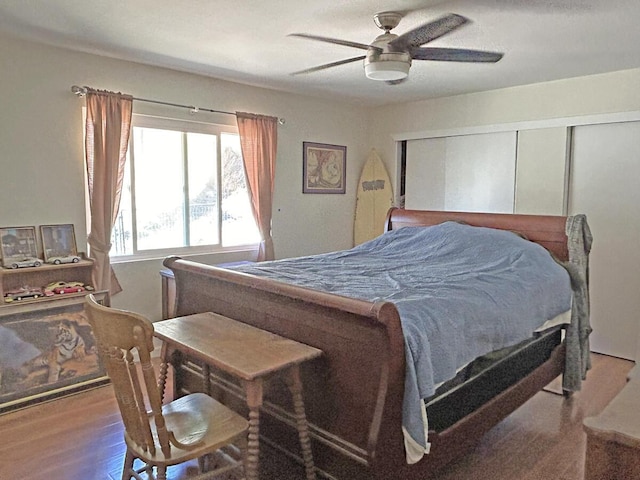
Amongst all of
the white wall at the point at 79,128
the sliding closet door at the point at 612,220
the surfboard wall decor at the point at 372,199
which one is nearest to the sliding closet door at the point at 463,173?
the surfboard wall decor at the point at 372,199

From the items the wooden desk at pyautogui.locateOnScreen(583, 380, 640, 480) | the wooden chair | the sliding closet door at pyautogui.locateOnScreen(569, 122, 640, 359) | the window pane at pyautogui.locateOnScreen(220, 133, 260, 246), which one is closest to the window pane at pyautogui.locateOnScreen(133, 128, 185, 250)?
the window pane at pyautogui.locateOnScreen(220, 133, 260, 246)

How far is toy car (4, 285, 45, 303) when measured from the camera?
3043 mm

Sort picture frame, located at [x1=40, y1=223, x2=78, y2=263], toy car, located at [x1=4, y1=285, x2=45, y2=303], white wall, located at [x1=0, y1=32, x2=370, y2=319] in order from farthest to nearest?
picture frame, located at [x1=40, y1=223, x2=78, y2=263] → white wall, located at [x1=0, y1=32, x2=370, y2=319] → toy car, located at [x1=4, y1=285, x2=45, y2=303]

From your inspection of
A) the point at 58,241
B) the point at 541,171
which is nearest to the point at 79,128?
the point at 58,241

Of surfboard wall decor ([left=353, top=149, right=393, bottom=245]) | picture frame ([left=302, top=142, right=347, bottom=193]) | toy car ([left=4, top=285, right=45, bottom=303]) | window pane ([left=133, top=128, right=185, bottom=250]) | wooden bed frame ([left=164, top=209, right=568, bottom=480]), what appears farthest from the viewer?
surfboard wall decor ([left=353, top=149, right=393, bottom=245])

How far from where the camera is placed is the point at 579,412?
2.94 meters

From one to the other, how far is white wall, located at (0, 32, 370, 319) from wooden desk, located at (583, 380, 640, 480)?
11.3 feet

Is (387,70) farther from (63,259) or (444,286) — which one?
(63,259)

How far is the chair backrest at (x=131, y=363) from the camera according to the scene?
1495 mm

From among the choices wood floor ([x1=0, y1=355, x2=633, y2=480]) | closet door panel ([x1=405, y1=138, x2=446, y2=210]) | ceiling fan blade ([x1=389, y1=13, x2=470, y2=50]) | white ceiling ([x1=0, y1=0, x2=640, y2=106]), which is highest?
white ceiling ([x1=0, y1=0, x2=640, y2=106])

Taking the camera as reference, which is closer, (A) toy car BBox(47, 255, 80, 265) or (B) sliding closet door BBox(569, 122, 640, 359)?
(A) toy car BBox(47, 255, 80, 265)

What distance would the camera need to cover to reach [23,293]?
3100 millimetres

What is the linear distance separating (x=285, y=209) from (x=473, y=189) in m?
1.86

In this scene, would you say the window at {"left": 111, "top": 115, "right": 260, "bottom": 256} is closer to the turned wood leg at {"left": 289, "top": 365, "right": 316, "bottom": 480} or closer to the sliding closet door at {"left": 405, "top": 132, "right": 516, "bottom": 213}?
the sliding closet door at {"left": 405, "top": 132, "right": 516, "bottom": 213}
